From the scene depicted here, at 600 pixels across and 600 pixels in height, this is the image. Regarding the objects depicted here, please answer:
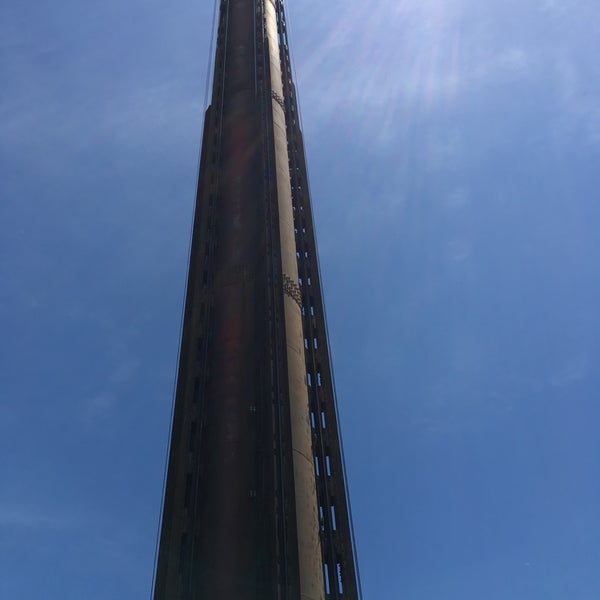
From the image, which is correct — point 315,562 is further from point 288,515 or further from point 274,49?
point 274,49

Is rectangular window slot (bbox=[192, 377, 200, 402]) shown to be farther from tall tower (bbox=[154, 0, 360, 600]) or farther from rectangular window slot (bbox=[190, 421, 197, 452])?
rectangular window slot (bbox=[190, 421, 197, 452])

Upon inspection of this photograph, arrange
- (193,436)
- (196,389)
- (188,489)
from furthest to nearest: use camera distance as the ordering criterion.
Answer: (196,389) → (193,436) → (188,489)

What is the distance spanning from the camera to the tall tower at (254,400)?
501 inches

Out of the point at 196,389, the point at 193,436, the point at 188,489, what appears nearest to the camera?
the point at 188,489

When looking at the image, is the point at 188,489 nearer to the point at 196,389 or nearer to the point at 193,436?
the point at 193,436

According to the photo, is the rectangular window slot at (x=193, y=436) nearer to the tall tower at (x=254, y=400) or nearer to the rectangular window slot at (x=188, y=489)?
the tall tower at (x=254, y=400)

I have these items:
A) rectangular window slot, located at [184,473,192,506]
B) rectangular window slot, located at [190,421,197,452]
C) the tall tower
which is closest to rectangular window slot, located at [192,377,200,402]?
the tall tower

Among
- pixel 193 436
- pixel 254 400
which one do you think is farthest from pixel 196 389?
pixel 254 400

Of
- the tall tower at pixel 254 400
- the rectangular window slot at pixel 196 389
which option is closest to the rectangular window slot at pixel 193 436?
the tall tower at pixel 254 400

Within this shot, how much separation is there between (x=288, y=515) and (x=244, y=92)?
55.3 feet

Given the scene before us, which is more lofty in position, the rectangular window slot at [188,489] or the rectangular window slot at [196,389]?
the rectangular window slot at [196,389]

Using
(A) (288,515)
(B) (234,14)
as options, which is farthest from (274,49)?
(A) (288,515)

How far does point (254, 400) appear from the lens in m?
15.0

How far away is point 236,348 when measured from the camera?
16.1 meters
